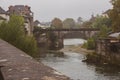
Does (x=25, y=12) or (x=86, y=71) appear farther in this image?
(x=25, y=12)

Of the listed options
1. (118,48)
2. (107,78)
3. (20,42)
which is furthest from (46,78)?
(118,48)

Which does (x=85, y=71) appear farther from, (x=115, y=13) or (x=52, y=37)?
(x=52, y=37)

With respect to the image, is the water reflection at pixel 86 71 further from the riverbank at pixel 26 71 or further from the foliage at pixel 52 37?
the foliage at pixel 52 37

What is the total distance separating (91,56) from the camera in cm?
5825

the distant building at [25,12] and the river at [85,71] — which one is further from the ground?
the distant building at [25,12]

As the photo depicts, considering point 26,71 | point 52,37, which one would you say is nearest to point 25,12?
point 52,37

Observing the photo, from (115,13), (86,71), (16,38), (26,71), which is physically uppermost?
(115,13)

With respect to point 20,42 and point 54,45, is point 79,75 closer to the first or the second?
point 20,42

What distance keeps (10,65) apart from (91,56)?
167 feet

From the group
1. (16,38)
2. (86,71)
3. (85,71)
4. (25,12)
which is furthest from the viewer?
(25,12)

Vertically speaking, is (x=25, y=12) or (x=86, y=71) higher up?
(x=25, y=12)

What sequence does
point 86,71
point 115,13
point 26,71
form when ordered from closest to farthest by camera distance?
point 26,71 → point 86,71 → point 115,13

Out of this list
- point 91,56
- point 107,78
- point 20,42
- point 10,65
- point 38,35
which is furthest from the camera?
point 38,35

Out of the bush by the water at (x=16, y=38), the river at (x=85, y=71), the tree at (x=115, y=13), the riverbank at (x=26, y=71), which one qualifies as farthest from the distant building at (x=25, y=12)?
the riverbank at (x=26, y=71)
